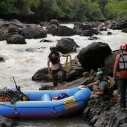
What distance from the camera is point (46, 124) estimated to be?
732cm

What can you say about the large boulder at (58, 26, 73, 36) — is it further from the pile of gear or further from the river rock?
the river rock

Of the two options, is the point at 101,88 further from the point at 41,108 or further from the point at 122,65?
the point at 41,108

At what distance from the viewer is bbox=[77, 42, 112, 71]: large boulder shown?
34.6 feet

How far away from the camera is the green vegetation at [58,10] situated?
44181 mm

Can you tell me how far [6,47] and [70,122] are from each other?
14.0m

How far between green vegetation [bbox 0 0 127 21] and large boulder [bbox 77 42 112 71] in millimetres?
11228

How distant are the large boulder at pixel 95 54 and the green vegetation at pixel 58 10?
11.2 metres

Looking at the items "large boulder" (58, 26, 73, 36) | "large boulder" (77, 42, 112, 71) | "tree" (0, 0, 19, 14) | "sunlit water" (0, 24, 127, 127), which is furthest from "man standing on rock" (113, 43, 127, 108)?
"tree" (0, 0, 19, 14)

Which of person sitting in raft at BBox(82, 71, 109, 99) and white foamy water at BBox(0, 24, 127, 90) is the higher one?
person sitting in raft at BBox(82, 71, 109, 99)

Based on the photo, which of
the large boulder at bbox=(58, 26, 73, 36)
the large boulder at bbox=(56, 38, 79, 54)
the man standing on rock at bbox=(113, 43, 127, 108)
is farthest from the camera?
the large boulder at bbox=(58, 26, 73, 36)

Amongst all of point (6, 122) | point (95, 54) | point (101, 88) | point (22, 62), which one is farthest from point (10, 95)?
point (22, 62)

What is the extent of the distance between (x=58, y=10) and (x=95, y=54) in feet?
165

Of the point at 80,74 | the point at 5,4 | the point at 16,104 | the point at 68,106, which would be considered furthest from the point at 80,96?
the point at 5,4

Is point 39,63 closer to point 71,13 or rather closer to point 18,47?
point 18,47
